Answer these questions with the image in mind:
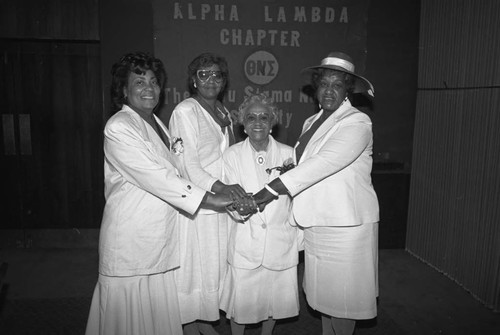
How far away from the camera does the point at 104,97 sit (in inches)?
180

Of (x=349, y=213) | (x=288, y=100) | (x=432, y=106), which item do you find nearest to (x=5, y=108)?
(x=288, y=100)

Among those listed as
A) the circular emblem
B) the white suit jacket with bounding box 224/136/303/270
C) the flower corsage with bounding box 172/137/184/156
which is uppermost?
the circular emblem

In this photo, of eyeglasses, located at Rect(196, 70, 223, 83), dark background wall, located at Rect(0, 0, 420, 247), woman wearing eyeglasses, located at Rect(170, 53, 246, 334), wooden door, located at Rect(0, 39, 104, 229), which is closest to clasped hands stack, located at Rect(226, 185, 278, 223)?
woman wearing eyeglasses, located at Rect(170, 53, 246, 334)

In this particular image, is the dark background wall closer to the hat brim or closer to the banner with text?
the banner with text

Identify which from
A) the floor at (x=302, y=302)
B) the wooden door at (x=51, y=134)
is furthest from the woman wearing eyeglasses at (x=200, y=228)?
the wooden door at (x=51, y=134)

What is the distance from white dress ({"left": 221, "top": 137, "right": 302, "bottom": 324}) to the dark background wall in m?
2.39

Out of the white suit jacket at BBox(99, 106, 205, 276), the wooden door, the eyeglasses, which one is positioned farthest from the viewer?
the wooden door

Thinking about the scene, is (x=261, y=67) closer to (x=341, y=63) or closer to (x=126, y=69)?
(x=341, y=63)

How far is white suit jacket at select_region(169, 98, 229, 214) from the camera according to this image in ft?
9.31

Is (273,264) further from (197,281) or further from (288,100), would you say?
(288,100)

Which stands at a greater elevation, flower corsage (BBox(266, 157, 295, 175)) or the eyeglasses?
the eyeglasses

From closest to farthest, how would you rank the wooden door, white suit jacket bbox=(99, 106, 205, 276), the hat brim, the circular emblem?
white suit jacket bbox=(99, 106, 205, 276) < the hat brim < the circular emblem < the wooden door

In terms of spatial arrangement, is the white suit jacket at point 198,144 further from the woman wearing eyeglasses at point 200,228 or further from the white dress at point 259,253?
the white dress at point 259,253

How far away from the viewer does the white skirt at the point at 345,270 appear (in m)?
2.68
